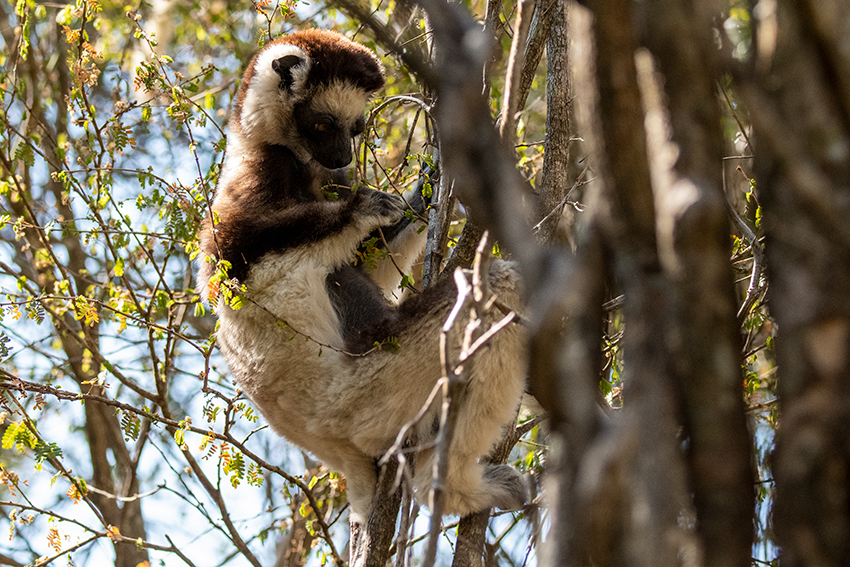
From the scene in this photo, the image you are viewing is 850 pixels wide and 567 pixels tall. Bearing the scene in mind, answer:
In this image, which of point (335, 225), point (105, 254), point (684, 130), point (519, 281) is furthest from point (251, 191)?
point (105, 254)

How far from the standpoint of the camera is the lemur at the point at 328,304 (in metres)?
3.82

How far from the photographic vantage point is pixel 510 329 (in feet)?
11.7

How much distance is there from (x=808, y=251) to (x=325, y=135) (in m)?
4.00

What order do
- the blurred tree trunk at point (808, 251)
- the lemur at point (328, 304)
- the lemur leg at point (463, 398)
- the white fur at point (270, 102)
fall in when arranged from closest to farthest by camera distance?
1. the blurred tree trunk at point (808, 251)
2. the lemur leg at point (463, 398)
3. the lemur at point (328, 304)
4. the white fur at point (270, 102)

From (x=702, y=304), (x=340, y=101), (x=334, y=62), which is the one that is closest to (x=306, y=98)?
(x=340, y=101)

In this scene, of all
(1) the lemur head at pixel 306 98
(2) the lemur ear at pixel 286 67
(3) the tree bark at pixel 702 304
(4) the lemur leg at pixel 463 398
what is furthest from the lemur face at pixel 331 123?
(3) the tree bark at pixel 702 304

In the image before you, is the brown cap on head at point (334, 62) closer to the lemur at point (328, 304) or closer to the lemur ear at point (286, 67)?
the lemur at point (328, 304)

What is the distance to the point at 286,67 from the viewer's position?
5.03 m

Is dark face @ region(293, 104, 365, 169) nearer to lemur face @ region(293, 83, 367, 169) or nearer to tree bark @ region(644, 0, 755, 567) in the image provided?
lemur face @ region(293, 83, 367, 169)

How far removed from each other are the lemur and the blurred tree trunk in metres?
2.12

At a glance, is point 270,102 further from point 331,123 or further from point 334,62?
point 334,62


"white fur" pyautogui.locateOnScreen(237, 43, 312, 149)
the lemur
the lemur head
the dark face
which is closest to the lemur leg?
the lemur

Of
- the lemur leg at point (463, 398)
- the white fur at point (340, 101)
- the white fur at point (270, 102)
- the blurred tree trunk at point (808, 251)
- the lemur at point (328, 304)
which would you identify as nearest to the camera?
the blurred tree trunk at point (808, 251)

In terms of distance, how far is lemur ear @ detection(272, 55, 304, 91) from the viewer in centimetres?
499
